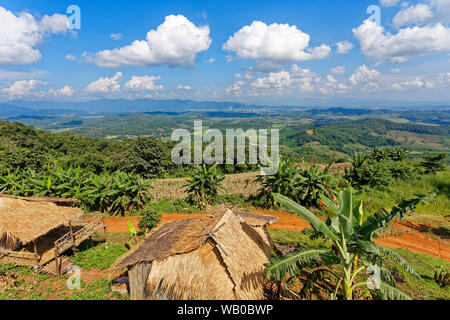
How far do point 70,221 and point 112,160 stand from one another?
84.8 ft

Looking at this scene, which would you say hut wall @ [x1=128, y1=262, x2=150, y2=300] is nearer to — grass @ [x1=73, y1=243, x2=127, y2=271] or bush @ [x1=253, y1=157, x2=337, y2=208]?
grass @ [x1=73, y1=243, x2=127, y2=271]

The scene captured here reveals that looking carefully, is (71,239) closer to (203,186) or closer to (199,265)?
(199,265)

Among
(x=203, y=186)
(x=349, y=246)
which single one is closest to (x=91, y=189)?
(x=203, y=186)

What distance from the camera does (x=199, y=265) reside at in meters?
5.27

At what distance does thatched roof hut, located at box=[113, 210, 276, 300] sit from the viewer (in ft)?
16.2

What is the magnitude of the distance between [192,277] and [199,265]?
30 cm

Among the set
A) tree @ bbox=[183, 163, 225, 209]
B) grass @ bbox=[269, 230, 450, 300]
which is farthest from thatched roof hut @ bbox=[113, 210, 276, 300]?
tree @ bbox=[183, 163, 225, 209]

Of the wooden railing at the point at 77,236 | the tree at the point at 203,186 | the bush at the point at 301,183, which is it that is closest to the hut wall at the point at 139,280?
the wooden railing at the point at 77,236

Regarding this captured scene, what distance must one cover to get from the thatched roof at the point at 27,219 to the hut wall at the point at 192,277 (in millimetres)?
5346

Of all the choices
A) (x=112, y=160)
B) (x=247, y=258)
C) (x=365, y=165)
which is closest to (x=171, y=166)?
(x=112, y=160)

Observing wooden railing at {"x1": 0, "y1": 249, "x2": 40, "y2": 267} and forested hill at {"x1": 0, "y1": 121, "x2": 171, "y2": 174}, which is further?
forested hill at {"x1": 0, "y1": 121, "x2": 171, "y2": 174}

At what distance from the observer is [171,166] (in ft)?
107
